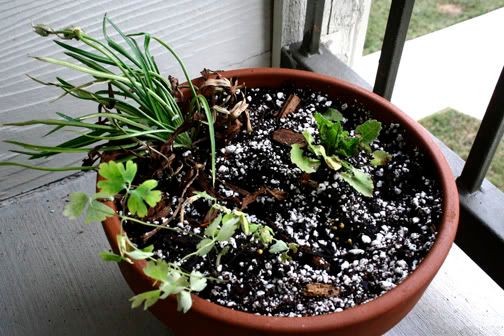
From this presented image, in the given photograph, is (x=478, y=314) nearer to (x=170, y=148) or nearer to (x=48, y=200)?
(x=170, y=148)

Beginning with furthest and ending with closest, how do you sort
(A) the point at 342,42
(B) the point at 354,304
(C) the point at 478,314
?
(A) the point at 342,42 < (C) the point at 478,314 < (B) the point at 354,304

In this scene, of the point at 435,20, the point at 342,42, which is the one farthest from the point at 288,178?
the point at 435,20

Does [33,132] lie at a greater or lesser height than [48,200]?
greater

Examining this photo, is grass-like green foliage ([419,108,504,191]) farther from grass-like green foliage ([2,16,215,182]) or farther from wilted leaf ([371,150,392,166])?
grass-like green foliage ([2,16,215,182])

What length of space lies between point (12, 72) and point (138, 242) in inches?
20.2

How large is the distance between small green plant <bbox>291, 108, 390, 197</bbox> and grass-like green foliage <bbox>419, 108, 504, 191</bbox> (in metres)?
0.75

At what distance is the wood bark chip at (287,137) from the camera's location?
859 millimetres

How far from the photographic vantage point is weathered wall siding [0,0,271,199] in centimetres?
98

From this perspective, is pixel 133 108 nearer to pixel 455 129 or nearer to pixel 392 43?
pixel 392 43

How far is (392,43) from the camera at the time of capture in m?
0.98

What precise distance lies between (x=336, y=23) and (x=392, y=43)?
0.91ft

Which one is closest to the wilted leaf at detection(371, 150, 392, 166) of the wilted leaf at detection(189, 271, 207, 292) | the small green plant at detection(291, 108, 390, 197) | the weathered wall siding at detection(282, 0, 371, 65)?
the small green plant at detection(291, 108, 390, 197)

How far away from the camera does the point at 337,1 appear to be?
117 cm

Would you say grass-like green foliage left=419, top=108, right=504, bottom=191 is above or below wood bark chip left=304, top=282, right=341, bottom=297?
below
